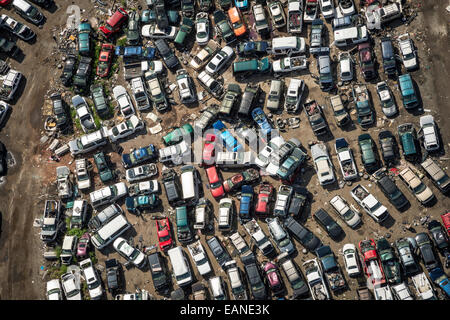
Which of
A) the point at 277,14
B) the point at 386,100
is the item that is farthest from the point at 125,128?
the point at 386,100

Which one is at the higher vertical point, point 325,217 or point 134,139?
point 134,139

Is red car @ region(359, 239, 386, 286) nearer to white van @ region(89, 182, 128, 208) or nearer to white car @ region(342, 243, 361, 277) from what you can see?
white car @ region(342, 243, 361, 277)

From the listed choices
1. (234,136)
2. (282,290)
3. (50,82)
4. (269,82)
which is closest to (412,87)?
(269,82)

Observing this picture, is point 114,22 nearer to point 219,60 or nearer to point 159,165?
point 219,60

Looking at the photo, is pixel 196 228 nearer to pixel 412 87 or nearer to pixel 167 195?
pixel 167 195

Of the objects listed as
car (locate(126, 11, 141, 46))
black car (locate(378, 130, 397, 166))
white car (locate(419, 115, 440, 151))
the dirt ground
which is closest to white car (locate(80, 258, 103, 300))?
the dirt ground

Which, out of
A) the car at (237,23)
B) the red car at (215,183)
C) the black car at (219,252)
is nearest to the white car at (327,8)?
the car at (237,23)
